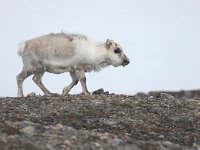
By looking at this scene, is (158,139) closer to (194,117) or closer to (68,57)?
(194,117)

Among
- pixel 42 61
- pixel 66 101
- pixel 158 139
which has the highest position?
pixel 42 61

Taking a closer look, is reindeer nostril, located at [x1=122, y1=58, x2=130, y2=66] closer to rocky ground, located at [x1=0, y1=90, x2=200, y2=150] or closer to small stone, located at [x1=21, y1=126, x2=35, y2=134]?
rocky ground, located at [x1=0, y1=90, x2=200, y2=150]

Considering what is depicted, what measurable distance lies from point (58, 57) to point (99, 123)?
19.1ft

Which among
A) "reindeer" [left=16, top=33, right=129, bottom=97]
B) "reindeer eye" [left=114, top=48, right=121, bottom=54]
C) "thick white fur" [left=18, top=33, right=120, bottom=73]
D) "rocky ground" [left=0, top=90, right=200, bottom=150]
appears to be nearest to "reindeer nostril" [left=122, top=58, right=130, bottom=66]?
"reindeer eye" [left=114, top=48, right=121, bottom=54]

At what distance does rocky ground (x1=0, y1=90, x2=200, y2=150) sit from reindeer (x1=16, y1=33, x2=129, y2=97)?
153 centimetres

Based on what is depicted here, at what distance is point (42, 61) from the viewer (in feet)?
66.6

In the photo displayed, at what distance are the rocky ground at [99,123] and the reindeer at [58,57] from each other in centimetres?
153

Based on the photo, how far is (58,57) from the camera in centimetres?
2045

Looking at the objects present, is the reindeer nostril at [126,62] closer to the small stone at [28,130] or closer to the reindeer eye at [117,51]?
the reindeer eye at [117,51]

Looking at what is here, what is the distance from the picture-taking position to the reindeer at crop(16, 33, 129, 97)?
20219 mm

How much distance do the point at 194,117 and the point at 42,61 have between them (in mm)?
6031

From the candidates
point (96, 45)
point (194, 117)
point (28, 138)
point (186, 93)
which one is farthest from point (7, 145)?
point (186, 93)

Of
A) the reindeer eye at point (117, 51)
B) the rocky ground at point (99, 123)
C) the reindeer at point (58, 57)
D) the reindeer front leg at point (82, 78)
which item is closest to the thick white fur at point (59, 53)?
the reindeer at point (58, 57)

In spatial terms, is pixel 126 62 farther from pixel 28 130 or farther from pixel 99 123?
pixel 28 130
